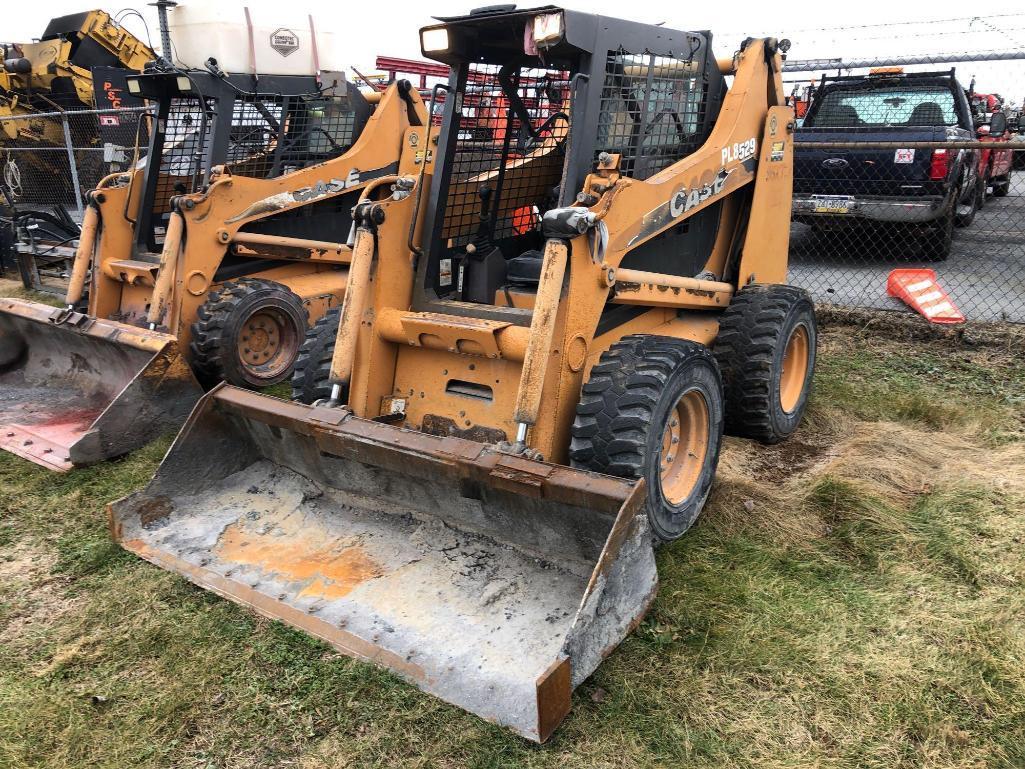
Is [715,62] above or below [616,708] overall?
above

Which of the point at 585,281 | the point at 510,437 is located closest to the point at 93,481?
the point at 510,437

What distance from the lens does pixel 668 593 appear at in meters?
3.34

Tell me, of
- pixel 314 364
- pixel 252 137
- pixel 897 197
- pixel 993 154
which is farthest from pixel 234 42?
pixel 993 154

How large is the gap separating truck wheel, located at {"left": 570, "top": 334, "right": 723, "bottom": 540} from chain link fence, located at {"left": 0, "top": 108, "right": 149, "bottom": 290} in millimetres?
5343

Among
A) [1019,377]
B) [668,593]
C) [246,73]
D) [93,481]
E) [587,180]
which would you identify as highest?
[246,73]

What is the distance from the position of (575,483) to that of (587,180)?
56.3 inches

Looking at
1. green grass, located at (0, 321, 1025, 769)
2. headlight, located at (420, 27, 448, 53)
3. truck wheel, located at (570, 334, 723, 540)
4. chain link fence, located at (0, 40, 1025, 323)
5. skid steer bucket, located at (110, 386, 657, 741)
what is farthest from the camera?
chain link fence, located at (0, 40, 1025, 323)

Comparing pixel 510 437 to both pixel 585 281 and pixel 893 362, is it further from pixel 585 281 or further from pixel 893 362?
pixel 893 362

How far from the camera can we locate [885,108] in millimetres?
9297

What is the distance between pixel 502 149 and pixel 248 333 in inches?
109

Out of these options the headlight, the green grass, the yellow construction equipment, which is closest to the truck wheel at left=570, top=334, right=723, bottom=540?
the green grass

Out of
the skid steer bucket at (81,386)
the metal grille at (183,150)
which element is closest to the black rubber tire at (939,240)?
the metal grille at (183,150)

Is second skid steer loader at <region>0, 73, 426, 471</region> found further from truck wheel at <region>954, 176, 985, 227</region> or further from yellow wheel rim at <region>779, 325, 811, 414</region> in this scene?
truck wheel at <region>954, 176, 985, 227</region>

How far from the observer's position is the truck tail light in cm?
827
